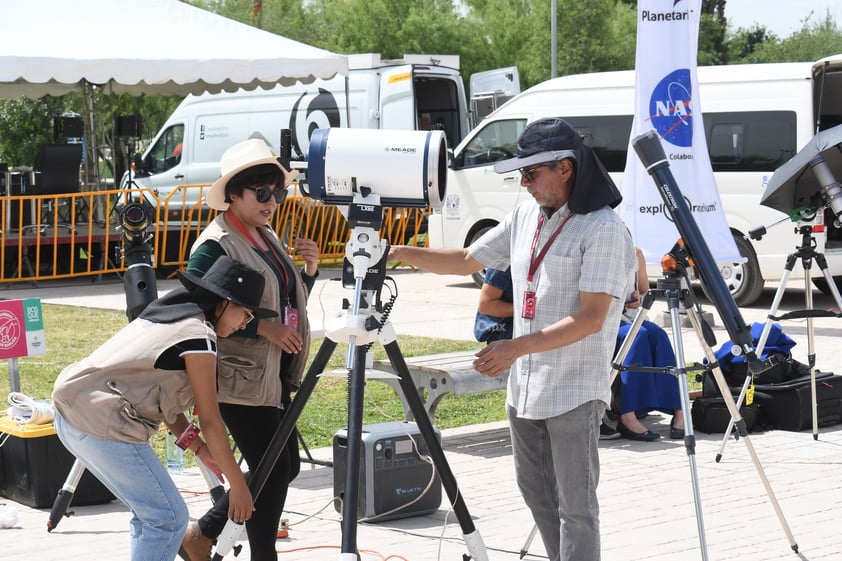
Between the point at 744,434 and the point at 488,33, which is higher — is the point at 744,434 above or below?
below

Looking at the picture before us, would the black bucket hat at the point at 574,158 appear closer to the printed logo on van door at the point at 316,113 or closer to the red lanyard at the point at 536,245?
the red lanyard at the point at 536,245

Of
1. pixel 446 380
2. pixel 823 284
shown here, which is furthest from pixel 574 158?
pixel 823 284

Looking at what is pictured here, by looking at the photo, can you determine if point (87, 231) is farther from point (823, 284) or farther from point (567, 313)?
point (567, 313)

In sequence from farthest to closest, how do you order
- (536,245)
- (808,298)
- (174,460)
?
(808,298), (174,460), (536,245)

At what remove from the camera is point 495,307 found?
6281mm

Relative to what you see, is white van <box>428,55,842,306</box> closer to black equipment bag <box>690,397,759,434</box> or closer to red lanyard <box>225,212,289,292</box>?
black equipment bag <box>690,397,759,434</box>

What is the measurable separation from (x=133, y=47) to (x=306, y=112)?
5.63 metres

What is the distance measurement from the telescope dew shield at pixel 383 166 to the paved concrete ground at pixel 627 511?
1.21 metres

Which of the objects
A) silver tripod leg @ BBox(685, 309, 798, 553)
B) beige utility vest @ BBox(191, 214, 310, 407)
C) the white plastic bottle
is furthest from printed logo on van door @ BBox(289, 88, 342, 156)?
beige utility vest @ BBox(191, 214, 310, 407)

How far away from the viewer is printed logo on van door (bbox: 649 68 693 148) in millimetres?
9961

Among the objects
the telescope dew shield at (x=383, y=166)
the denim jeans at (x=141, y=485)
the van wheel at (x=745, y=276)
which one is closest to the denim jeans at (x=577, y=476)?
the telescope dew shield at (x=383, y=166)

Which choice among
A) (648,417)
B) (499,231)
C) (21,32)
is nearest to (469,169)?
(21,32)

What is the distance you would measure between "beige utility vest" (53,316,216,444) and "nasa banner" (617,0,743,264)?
608 centimetres

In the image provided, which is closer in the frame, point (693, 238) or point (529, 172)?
point (529, 172)
